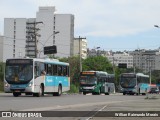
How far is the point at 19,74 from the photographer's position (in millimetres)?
38969

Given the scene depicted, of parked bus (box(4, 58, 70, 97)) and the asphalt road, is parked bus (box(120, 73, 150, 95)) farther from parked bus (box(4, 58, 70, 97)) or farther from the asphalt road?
the asphalt road

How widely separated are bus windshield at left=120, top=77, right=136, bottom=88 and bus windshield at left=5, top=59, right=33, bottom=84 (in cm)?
3198

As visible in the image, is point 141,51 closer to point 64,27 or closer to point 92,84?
point 64,27

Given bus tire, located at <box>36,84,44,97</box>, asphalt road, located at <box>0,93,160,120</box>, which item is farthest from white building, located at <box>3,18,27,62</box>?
asphalt road, located at <box>0,93,160,120</box>

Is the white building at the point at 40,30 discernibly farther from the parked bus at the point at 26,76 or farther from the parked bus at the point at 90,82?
the parked bus at the point at 26,76

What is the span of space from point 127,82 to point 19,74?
1286 inches

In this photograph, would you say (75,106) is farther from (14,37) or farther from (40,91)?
(14,37)

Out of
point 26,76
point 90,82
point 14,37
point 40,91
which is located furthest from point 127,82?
point 14,37

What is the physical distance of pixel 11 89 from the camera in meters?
39.0

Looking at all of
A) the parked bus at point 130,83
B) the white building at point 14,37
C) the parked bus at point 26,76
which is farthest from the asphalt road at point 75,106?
the white building at point 14,37

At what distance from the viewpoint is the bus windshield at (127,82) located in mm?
68812

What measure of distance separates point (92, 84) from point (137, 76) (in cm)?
1101

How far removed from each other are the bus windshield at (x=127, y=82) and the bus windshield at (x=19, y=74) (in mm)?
31977

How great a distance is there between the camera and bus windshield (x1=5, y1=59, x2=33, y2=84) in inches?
1529
